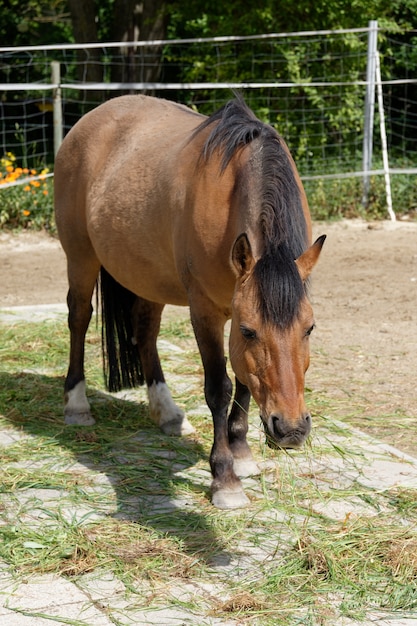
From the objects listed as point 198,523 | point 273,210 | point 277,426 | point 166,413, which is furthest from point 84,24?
point 277,426

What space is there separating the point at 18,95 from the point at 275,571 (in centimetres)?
1387

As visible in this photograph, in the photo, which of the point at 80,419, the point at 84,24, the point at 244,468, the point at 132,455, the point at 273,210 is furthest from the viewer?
the point at 84,24

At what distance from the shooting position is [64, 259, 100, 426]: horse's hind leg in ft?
16.4

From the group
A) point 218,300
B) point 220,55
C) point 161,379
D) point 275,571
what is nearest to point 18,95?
point 220,55

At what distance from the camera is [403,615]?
9.40 feet

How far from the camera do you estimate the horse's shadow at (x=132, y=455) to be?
11.8 ft

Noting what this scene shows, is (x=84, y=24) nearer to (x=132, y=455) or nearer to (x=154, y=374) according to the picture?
(x=154, y=374)

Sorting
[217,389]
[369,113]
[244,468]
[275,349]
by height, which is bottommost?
[244,468]

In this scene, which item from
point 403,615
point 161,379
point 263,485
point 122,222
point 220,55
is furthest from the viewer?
point 220,55

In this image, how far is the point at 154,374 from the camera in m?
4.98

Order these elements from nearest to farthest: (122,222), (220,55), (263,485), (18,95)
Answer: (263,485) < (122,222) < (220,55) < (18,95)

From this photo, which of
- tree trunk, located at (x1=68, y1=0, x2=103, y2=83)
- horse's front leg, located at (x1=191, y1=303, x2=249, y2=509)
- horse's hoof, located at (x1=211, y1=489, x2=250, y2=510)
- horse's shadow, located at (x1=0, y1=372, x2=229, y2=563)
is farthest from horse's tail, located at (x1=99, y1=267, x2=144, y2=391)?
tree trunk, located at (x1=68, y1=0, x2=103, y2=83)

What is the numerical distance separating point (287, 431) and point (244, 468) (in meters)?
1.21

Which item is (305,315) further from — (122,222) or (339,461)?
(122,222)
